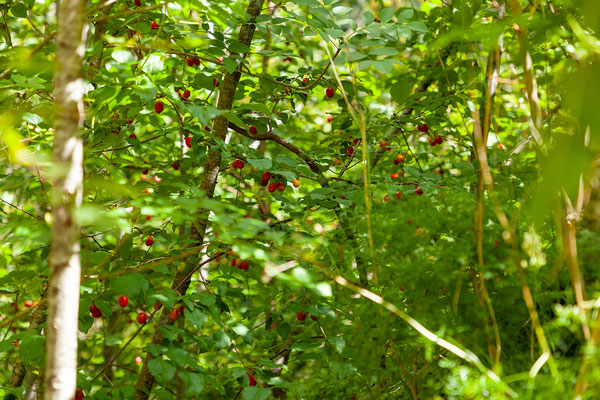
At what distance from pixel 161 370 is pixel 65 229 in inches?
31.1

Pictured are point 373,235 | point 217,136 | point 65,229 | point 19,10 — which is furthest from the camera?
point 217,136

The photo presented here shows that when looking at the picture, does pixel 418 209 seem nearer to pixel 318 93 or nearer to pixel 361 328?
pixel 361 328

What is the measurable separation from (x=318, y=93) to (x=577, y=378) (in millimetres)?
1851

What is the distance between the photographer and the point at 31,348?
1434 millimetres

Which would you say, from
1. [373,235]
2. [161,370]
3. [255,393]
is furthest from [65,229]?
[255,393]

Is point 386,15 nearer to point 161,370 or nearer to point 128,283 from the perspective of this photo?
point 128,283

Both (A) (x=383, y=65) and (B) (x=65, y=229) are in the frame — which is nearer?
(B) (x=65, y=229)

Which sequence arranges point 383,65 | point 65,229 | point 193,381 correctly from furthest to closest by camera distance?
1. point 383,65
2. point 193,381
3. point 65,229

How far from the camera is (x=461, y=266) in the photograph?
1.04 m

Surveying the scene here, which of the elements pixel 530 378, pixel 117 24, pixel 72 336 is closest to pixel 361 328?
pixel 530 378

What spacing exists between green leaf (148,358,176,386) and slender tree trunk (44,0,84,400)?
0.66m

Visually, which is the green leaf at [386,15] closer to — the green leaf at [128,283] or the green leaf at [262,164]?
the green leaf at [262,164]

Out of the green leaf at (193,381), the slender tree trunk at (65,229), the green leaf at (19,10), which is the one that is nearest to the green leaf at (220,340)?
the green leaf at (193,381)

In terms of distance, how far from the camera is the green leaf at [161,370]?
1379 mm
